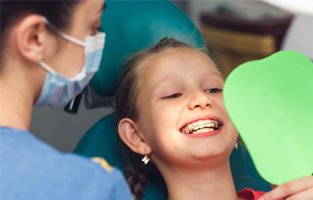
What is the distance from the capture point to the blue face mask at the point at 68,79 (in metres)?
1.21

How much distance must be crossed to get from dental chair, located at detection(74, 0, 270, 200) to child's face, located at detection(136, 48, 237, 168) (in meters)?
0.13

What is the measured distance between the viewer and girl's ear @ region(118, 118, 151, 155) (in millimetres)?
1669

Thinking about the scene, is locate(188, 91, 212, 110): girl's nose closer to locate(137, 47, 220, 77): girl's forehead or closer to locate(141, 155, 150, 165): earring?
locate(137, 47, 220, 77): girl's forehead

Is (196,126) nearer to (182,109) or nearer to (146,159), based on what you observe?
(182,109)

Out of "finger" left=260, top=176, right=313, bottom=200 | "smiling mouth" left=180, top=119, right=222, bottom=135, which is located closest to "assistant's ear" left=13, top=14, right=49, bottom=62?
"smiling mouth" left=180, top=119, right=222, bottom=135

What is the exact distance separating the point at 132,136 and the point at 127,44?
29 cm

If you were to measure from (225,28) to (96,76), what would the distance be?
1.94 metres

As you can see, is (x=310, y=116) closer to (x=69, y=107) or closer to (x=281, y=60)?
(x=281, y=60)

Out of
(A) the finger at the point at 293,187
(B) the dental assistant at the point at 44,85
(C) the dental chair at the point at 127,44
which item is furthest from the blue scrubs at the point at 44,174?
(C) the dental chair at the point at 127,44

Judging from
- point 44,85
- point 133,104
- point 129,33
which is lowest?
Answer: point 133,104

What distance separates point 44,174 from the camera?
3.49 ft

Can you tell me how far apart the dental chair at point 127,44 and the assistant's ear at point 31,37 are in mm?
664

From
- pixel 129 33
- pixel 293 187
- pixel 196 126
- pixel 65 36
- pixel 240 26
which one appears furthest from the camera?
pixel 240 26

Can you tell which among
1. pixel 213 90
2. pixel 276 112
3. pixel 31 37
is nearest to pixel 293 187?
pixel 276 112
